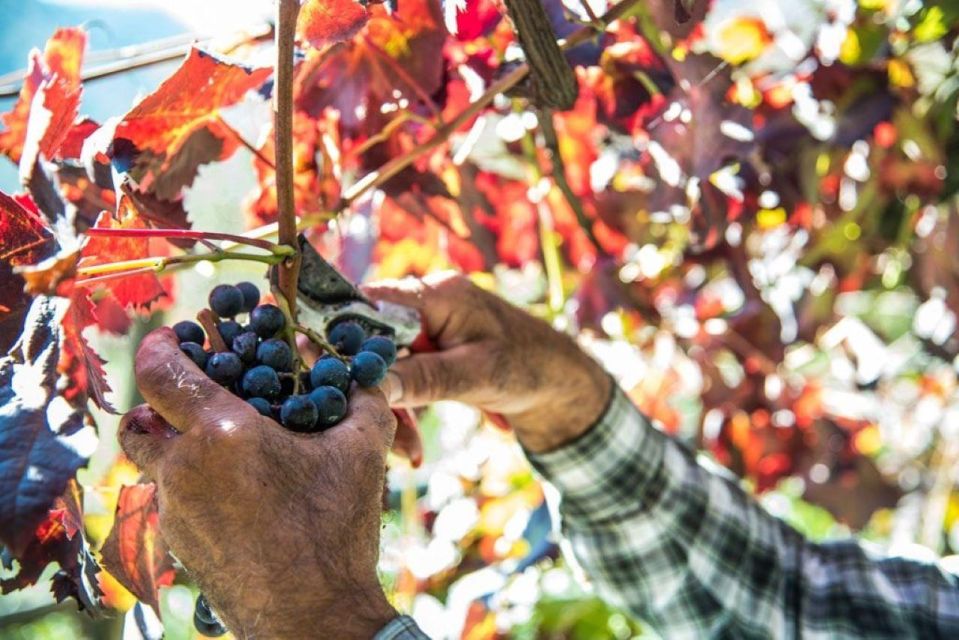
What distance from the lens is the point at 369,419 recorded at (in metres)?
0.74

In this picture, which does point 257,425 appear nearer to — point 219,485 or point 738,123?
point 219,485

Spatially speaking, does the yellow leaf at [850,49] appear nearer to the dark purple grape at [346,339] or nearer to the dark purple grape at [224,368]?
the dark purple grape at [346,339]

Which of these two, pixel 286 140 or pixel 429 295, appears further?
pixel 429 295

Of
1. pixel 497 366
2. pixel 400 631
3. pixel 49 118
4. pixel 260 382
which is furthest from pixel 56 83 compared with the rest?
pixel 497 366

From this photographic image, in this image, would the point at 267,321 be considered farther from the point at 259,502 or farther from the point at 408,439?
the point at 408,439

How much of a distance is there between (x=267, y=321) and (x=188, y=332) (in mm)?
71

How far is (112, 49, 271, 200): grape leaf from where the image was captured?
0.82 meters

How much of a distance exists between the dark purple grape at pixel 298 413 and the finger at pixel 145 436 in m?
0.08

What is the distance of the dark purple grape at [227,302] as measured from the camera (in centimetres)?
78

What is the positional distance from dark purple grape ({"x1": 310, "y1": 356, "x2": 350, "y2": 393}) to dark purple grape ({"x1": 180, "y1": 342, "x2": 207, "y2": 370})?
8 centimetres

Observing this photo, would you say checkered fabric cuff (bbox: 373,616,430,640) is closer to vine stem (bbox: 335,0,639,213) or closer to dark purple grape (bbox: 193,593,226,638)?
dark purple grape (bbox: 193,593,226,638)

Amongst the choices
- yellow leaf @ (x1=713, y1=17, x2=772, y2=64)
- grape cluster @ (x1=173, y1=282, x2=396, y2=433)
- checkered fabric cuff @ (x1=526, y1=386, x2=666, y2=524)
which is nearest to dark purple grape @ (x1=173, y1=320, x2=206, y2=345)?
grape cluster @ (x1=173, y1=282, x2=396, y2=433)

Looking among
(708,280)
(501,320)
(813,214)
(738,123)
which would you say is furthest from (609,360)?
(738,123)

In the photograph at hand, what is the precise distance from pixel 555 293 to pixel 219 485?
899 mm
